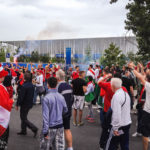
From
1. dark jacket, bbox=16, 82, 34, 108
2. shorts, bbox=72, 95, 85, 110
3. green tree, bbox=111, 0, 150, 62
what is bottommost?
shorts, bbox=72, 95, 85, 110

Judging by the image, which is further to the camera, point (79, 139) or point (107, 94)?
point (79, 139)

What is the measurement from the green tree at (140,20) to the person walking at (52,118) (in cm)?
831

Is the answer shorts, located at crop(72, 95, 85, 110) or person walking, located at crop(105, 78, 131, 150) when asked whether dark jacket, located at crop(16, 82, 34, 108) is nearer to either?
shorts, located at crop(72, 95, 85, 110)

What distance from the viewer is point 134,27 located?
11.8 m

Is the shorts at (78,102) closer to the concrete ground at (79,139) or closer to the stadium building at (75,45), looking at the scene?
the concrete ground at (79,139)

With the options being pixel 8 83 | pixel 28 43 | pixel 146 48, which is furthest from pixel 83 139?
pixel 28 43

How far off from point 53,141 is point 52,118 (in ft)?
1.38

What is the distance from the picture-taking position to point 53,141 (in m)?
3.78

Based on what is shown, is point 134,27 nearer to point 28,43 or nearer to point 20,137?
point 20,137

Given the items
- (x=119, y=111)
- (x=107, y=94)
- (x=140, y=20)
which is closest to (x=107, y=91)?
(x=107, y=94)

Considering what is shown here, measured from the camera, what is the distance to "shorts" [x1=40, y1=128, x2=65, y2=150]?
3.68m

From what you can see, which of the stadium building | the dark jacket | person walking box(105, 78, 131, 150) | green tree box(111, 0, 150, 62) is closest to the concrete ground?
the dark jacket

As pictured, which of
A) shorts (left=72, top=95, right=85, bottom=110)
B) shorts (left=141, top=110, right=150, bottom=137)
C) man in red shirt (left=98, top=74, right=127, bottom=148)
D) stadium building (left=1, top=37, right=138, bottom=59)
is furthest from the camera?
stadium building (left=1, top=37, right=138, bottom=59)

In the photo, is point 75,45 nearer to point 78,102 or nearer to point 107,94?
point 78,102
